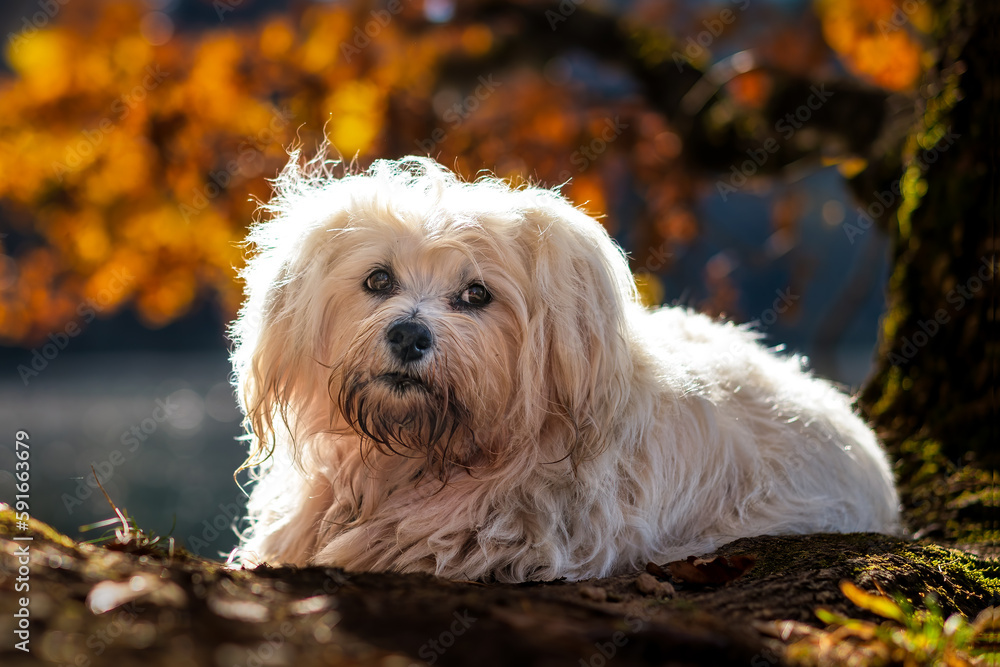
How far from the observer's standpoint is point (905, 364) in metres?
4.15

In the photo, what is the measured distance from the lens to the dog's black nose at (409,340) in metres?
2.56

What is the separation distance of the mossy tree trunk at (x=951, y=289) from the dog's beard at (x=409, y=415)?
7.70 ft

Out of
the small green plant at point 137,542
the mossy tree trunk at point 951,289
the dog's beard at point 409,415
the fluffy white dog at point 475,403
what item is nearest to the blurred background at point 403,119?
the mossy tree trunk at point 951,289

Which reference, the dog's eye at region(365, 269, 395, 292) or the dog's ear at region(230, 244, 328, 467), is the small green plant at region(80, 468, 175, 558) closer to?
the dog's ear at region(230, 244, 328, 467)

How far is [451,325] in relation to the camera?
104 inches

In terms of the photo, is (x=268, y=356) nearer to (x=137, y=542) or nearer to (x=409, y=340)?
(x=409, y=340)

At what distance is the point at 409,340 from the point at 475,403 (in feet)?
1.08

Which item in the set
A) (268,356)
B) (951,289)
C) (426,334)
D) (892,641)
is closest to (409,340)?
(426,334)

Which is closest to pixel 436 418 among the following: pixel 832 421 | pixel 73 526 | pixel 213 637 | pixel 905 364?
pixel 213 637

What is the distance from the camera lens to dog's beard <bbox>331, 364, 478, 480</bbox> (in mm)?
2621

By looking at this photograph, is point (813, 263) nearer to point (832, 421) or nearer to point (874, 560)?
point (832, 421)

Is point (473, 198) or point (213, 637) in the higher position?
point (473, 198)

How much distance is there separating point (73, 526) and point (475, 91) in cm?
998

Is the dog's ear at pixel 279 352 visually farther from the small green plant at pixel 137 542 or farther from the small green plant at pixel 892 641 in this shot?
the small green plant at pixel 892 641
